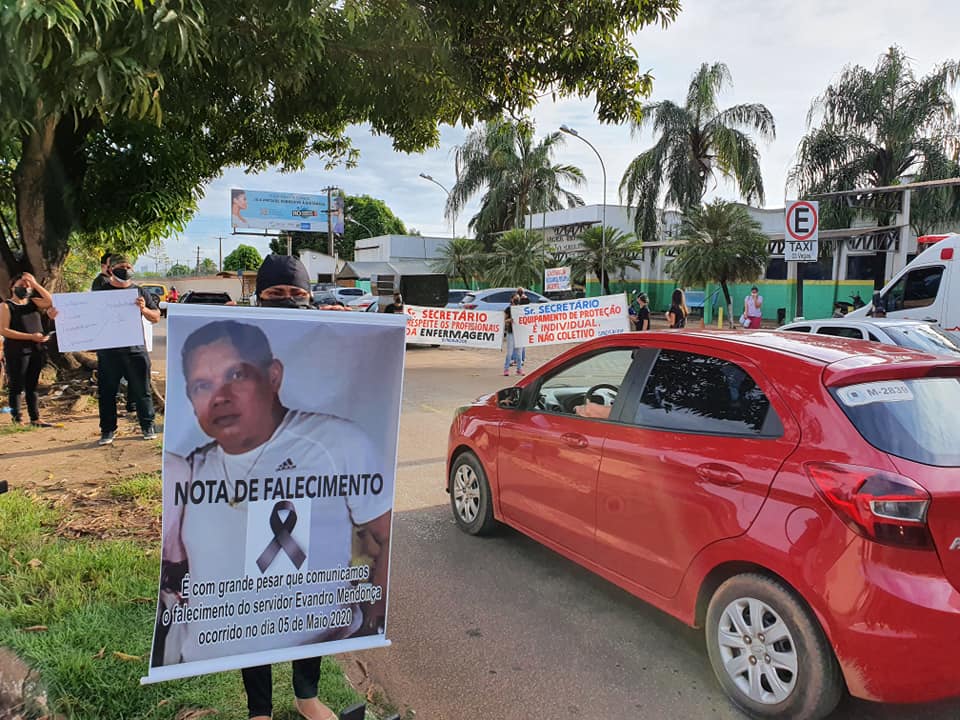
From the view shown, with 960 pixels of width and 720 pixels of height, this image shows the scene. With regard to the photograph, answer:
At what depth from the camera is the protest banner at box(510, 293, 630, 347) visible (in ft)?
31.4

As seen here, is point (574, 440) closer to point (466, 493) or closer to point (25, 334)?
point (466, 493)

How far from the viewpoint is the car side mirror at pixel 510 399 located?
4.52 meters

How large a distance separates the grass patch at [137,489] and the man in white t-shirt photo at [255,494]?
131 inches

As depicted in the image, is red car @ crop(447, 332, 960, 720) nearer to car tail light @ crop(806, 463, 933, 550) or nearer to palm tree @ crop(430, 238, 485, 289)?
car tail light @ crop(806, 463, 933, 550)

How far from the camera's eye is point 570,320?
392 inches

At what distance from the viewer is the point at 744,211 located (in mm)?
26250

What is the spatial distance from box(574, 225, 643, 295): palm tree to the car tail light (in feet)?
97.7

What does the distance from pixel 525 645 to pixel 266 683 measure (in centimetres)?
141

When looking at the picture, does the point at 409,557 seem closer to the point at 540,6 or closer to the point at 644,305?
the point at 540,6

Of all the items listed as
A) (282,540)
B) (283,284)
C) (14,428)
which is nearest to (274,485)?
(282,540)

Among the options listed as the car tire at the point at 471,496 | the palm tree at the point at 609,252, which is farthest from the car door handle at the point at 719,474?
the palm tree at the point at 609,252

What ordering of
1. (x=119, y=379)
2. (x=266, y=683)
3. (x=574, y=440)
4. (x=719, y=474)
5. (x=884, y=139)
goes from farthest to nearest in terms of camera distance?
(x=884, y=139)
(x=119, y=379)
(x=574, y=440)
(x=719, y=474)
(x=266, y=683)

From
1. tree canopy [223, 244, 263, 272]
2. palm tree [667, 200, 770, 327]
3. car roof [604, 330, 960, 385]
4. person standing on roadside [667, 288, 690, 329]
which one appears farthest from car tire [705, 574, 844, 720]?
tree canopy [223, 244, 263, 272]

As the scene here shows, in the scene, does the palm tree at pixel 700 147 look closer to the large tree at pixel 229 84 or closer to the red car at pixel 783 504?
the large tree at pixel 229 84
